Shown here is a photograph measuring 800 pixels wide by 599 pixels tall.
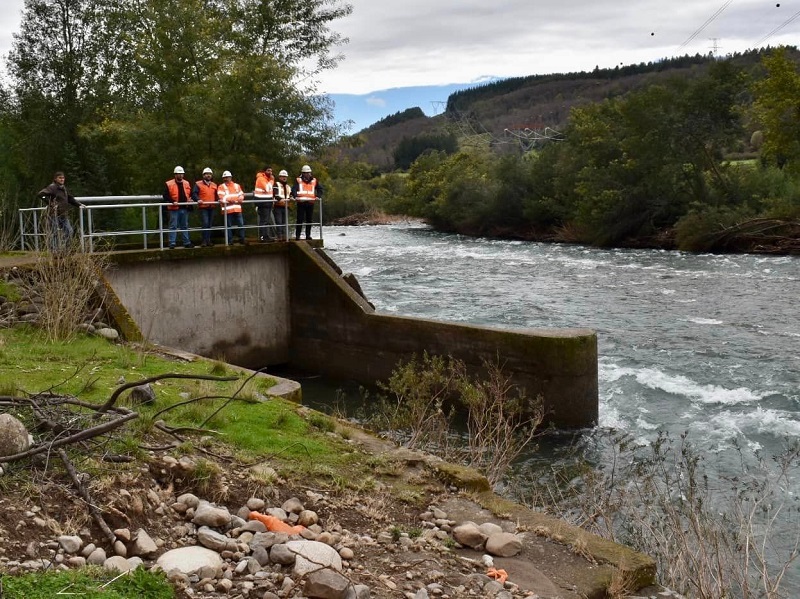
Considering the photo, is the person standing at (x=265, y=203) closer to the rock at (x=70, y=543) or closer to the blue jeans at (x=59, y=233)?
the blue jeans at (x=59, y=233)

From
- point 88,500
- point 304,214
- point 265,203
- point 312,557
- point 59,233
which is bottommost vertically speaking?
point 312,557

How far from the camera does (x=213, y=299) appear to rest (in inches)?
687

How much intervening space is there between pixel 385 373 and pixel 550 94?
17123 cm

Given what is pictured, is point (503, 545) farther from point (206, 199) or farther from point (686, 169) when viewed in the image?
point (686, 169)

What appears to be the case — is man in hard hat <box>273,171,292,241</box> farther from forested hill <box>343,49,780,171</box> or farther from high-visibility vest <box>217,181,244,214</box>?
forested hill <box>343,49,780,171</box>

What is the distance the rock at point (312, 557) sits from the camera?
17.1 ft

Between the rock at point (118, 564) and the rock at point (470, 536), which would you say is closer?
the rock at point (118, 564)

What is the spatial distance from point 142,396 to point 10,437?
2688 mm

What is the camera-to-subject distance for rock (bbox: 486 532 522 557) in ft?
20.6

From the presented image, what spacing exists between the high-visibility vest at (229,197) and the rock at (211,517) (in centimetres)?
1244

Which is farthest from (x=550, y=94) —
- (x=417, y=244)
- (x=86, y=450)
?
(x=86, y=450)

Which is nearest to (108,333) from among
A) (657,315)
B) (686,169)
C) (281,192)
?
(281,192)

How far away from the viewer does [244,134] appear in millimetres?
28000

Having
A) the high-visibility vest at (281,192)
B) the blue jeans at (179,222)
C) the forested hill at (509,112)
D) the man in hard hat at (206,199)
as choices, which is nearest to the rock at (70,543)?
the blue jeans at (179,222)
